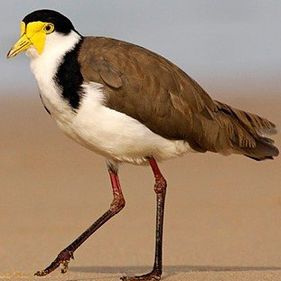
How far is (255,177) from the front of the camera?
17.8 m

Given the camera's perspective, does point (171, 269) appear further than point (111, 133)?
Yes

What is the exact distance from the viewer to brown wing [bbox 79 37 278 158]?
10.8m

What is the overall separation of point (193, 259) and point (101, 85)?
270 cm

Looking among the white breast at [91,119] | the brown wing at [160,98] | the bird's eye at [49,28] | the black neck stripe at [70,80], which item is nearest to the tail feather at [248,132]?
the brown wing at [160,98]

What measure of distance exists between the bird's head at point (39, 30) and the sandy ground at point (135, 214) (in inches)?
69.9

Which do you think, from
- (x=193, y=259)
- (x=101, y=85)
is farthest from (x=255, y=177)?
(x=101, y=85)

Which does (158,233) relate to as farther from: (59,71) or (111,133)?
(59,71)

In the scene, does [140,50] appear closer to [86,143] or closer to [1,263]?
[86,143]

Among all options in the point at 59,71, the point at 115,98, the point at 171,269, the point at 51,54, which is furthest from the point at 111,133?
the point at 171,269

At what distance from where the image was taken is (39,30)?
1098 centimetres

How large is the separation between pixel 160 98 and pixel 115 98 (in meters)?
0.47

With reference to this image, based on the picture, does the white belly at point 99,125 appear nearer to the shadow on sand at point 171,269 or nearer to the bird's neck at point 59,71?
the bird's neck at point 59,71

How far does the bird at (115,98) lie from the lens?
10734 millimetres

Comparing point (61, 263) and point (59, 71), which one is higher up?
point (59, 71)
